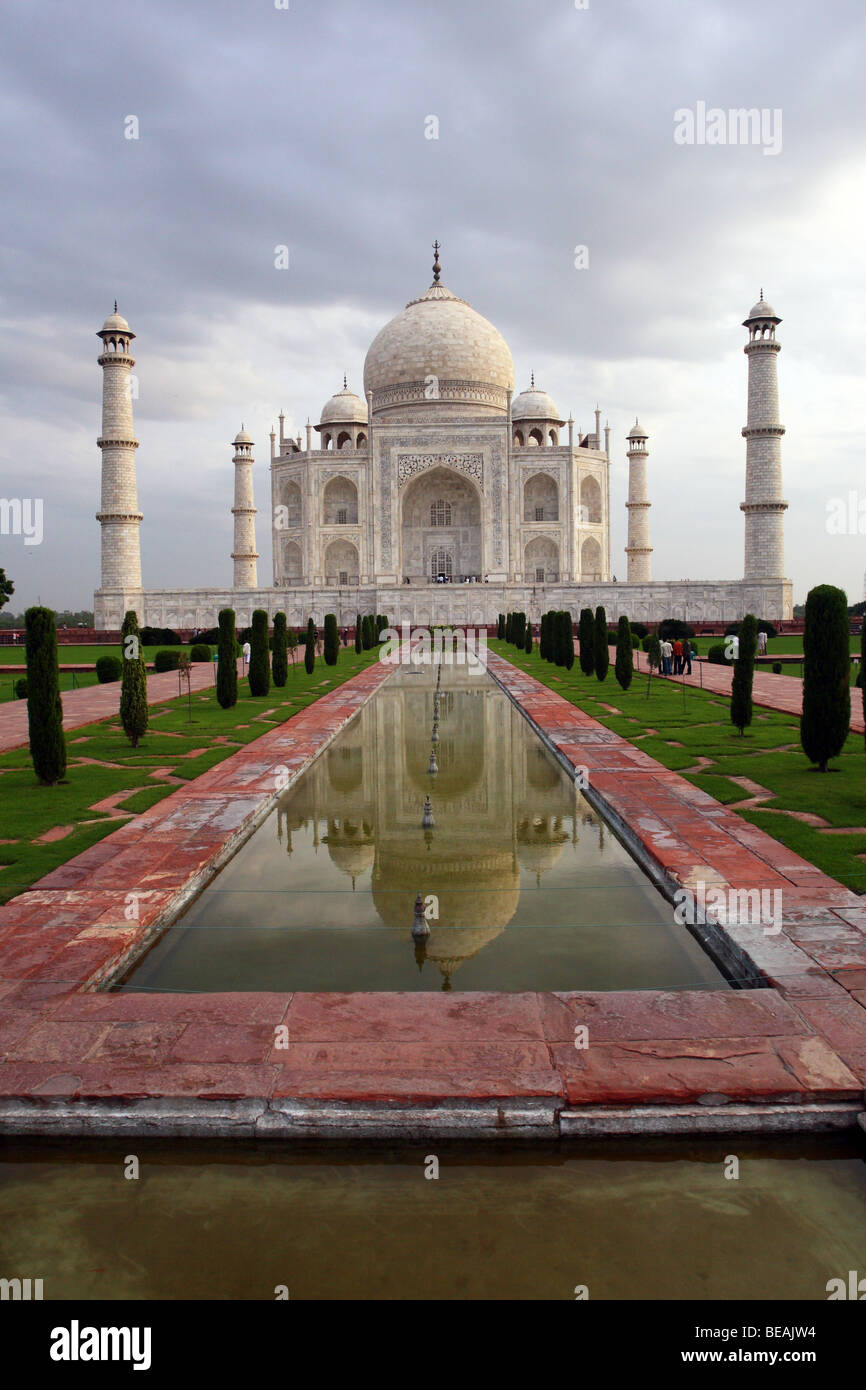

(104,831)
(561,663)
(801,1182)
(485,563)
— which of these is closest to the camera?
(801,1182)

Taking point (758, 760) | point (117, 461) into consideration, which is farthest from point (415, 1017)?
point (117, 461)

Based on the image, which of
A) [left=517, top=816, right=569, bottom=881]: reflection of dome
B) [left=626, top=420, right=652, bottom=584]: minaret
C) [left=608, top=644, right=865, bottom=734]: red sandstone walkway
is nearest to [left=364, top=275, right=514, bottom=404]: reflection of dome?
[left=626, top=420, right=652, bottom=584]: minaret

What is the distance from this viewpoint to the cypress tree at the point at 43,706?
625 centimetres

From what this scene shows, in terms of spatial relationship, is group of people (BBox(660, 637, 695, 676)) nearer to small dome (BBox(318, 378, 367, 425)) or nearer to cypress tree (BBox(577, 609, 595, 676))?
cypress tree (BBox(577, 609, 595, 676))

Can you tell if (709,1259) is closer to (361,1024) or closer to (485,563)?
(361,1024)

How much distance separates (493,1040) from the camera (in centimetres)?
256

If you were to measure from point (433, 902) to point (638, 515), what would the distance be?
3104 cm

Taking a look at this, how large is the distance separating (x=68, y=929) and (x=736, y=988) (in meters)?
2.38

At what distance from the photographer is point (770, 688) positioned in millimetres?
12312

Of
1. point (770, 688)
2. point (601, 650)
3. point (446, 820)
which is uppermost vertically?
point (601, 650)

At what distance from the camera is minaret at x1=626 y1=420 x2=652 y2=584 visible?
3306 centimetres

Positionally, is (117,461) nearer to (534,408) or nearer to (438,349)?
(438,349)

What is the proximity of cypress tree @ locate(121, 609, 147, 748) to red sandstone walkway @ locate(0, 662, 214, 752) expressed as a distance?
1.13 metres
